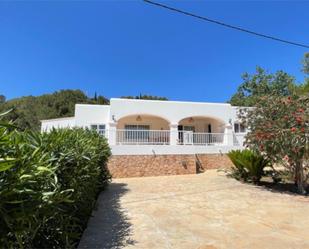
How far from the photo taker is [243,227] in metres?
5.38

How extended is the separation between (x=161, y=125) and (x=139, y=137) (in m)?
5.88

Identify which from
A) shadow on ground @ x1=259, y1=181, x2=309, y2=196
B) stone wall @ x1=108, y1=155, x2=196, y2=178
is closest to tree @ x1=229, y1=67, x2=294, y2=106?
stone wall @ x1=108, y1=155, x2=196, y2=178

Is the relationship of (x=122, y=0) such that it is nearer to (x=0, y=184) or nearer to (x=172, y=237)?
(x=172, y=237)

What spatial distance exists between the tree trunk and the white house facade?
5741 mm

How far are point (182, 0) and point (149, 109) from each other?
1103 cm

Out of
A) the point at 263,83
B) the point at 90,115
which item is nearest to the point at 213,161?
the point at 90,115

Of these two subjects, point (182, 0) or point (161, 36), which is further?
point (161, 36)

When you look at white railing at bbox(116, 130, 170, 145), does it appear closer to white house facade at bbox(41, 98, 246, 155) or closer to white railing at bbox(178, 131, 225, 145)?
white house facade at bbox(41, 98, 246, 155)

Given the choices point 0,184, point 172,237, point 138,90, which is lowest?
point 172,237

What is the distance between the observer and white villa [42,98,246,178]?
15461mm

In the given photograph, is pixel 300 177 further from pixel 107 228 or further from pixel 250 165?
pixel 107 228

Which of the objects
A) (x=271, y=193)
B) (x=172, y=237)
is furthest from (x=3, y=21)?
(x=271, y=193)

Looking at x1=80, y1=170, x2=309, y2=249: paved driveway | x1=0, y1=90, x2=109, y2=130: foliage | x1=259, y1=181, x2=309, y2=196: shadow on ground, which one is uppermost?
x1=0, y1=90, x2=109, y2=130: foliage

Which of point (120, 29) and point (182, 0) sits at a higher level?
point (120, 29)
